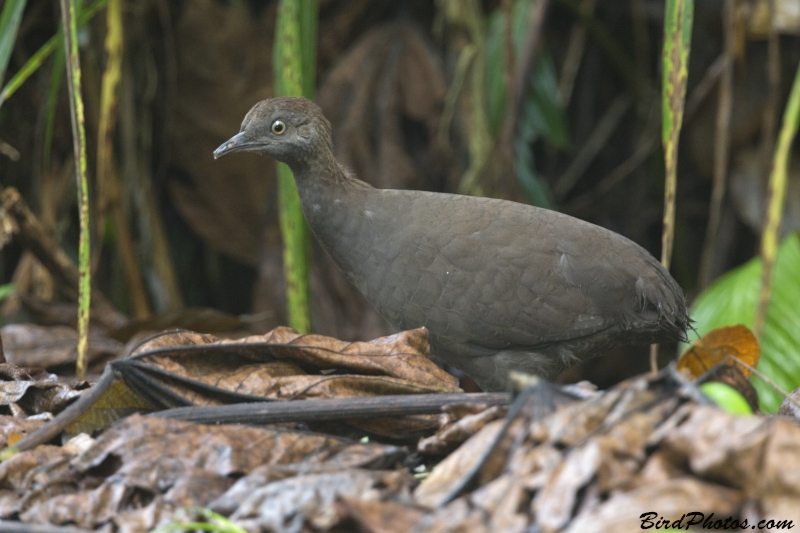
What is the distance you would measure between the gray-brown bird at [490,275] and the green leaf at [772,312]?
3.81 feet

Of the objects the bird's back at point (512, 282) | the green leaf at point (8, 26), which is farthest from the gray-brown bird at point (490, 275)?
the green leaf at point (8, 26)

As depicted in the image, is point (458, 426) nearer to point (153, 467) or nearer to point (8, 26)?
point (153, 467)

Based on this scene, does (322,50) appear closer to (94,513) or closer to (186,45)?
(186,45)

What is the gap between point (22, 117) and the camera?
16.7ft

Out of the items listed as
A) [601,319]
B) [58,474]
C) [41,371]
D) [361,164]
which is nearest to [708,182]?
[361,164]

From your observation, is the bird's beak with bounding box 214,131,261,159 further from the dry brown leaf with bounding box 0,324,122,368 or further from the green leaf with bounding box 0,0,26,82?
the dry brown leaf with bounding box 0,324,122,368

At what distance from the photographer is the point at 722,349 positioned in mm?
2818

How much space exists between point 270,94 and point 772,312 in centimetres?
314

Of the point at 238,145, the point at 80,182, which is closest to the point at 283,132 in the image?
the point at 238,145

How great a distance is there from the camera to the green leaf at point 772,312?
4.25 meters

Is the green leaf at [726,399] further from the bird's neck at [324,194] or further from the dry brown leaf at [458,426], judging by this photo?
the bird's neck at [324,194]

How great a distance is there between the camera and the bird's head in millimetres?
3287

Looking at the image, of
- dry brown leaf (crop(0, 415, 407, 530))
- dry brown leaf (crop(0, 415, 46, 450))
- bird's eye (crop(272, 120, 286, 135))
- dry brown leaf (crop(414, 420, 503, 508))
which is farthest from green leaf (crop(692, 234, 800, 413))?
dry brown leaf (crop(0, 415, 46, 450))

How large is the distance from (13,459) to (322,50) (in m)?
4.13
